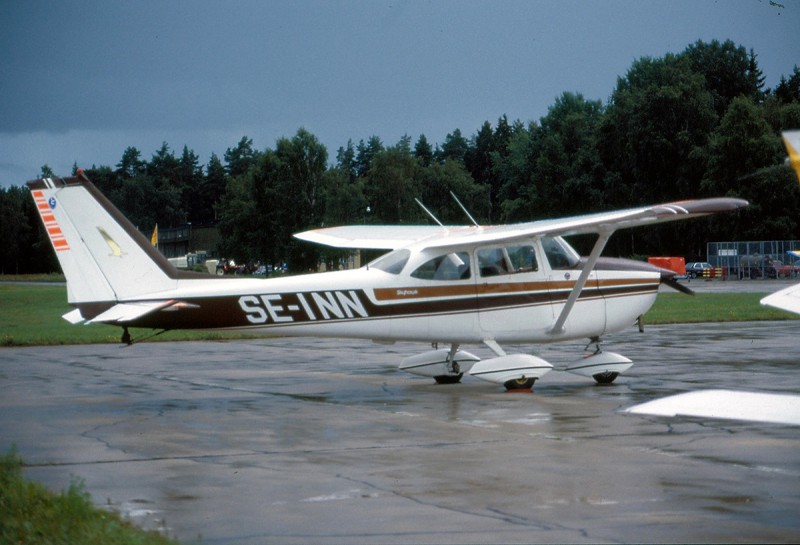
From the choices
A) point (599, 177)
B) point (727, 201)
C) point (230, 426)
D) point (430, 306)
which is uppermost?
point (599, 177)

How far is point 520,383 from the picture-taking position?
1566 centimetres

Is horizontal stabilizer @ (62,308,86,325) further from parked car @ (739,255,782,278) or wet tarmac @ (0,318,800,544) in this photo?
parked car @ (739,255,782,278)

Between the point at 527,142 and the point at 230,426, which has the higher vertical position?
the point at 527,142

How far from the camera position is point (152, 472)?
31.7 ft

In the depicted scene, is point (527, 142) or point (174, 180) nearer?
point (527, 142)

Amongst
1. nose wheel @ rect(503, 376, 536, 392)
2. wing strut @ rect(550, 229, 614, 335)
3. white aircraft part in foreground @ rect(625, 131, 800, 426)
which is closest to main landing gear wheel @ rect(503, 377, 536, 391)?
nose wheel @ rect(503, 376, 536, 392)

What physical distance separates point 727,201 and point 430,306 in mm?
4497

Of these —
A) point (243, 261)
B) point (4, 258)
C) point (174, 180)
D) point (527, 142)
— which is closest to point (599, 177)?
point (527, 142)

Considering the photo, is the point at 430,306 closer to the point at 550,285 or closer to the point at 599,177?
the point at 550,285

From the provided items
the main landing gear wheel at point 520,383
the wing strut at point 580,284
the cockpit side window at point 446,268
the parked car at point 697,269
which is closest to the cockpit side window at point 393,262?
the cockpit side window at point 446,268

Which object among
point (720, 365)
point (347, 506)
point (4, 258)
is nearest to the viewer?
point (347, 506)

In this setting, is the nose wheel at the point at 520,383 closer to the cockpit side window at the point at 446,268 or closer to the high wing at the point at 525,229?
the cockpit side window at the point at 446,268

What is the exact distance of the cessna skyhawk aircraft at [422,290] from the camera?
48.7 feet

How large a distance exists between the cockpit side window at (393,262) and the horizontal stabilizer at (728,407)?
34.2 ft
